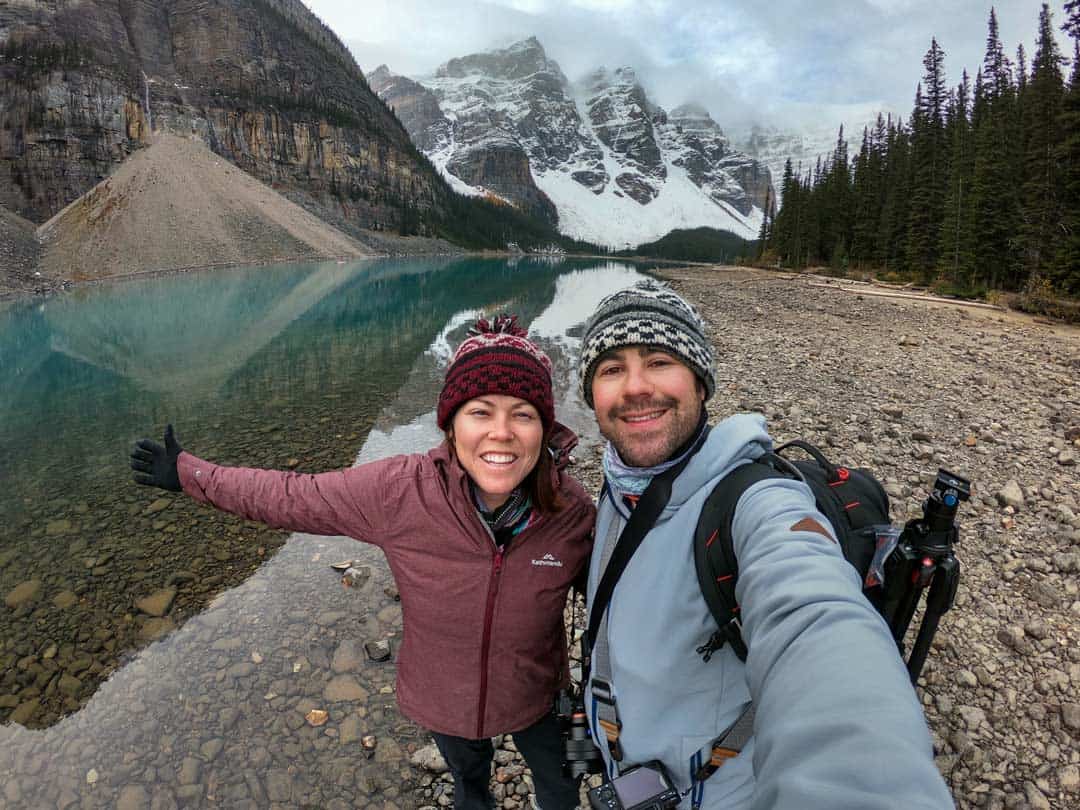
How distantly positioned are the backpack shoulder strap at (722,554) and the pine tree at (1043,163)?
25309 millimetres

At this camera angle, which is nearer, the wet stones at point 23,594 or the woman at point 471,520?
the woman at point 471,520

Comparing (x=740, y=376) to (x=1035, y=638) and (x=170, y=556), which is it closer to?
(x=1035, y=638)

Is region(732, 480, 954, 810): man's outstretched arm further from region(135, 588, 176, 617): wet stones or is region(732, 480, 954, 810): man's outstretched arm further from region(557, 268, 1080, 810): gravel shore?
region(135, 588, 176, 617): wet stones

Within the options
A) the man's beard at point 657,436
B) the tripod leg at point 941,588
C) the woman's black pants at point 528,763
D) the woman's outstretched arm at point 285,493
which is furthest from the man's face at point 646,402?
the woman's black pants at point 528,763

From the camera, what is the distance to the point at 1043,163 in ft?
68.5

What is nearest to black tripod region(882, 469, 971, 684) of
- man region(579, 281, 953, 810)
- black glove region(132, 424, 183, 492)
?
man region(579, 281, 953, 810)

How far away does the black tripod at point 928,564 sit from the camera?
5.20ft

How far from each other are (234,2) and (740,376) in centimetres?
14356


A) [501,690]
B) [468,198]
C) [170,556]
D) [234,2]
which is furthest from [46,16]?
[501,690]

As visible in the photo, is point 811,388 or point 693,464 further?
point 811,388

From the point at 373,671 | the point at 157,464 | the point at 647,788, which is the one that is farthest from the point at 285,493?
the point at 373,671

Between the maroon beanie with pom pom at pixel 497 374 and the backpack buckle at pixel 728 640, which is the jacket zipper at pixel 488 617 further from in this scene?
the backpack buckle at pixel 728 640

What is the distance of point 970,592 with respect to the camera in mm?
4301

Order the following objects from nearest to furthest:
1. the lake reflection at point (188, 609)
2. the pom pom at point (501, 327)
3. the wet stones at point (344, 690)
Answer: the pom pom at point (501, 327) → the lake reflection at point (188, 609) → the wet stones at point (344, 690)
